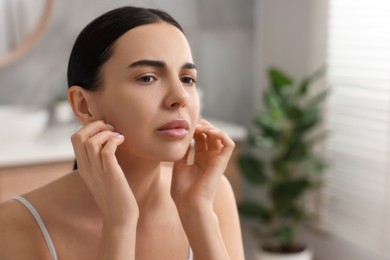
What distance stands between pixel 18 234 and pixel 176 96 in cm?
33

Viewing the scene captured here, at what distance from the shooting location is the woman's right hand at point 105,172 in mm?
840

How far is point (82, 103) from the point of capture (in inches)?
36.6

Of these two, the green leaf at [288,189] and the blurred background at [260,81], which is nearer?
the blurred background at [260,81]

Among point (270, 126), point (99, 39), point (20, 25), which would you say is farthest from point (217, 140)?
point (20, 25)

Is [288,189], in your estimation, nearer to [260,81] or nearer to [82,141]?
[260,81]

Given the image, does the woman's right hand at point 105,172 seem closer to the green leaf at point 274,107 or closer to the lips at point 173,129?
the lips at point 173,129

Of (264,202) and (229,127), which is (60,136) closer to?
(229,127)

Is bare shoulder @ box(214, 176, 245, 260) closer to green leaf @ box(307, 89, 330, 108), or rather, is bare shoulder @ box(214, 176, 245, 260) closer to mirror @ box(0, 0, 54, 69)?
green leaf @ box(307, 89, 330, 108)

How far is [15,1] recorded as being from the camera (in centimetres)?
285

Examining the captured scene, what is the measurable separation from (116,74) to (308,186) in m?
2.02

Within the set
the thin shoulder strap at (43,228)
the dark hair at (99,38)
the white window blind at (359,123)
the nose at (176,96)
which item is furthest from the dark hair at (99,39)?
the white window blind at (359,123)

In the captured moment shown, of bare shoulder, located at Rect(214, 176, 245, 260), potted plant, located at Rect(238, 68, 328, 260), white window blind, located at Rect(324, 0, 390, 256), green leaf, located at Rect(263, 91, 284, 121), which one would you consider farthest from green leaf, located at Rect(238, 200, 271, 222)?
bare shoulder, located at Rect(214, 176, 245, 260)

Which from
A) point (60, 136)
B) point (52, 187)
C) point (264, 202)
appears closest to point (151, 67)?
point (52, 187)

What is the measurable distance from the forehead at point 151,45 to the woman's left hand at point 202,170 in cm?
13
